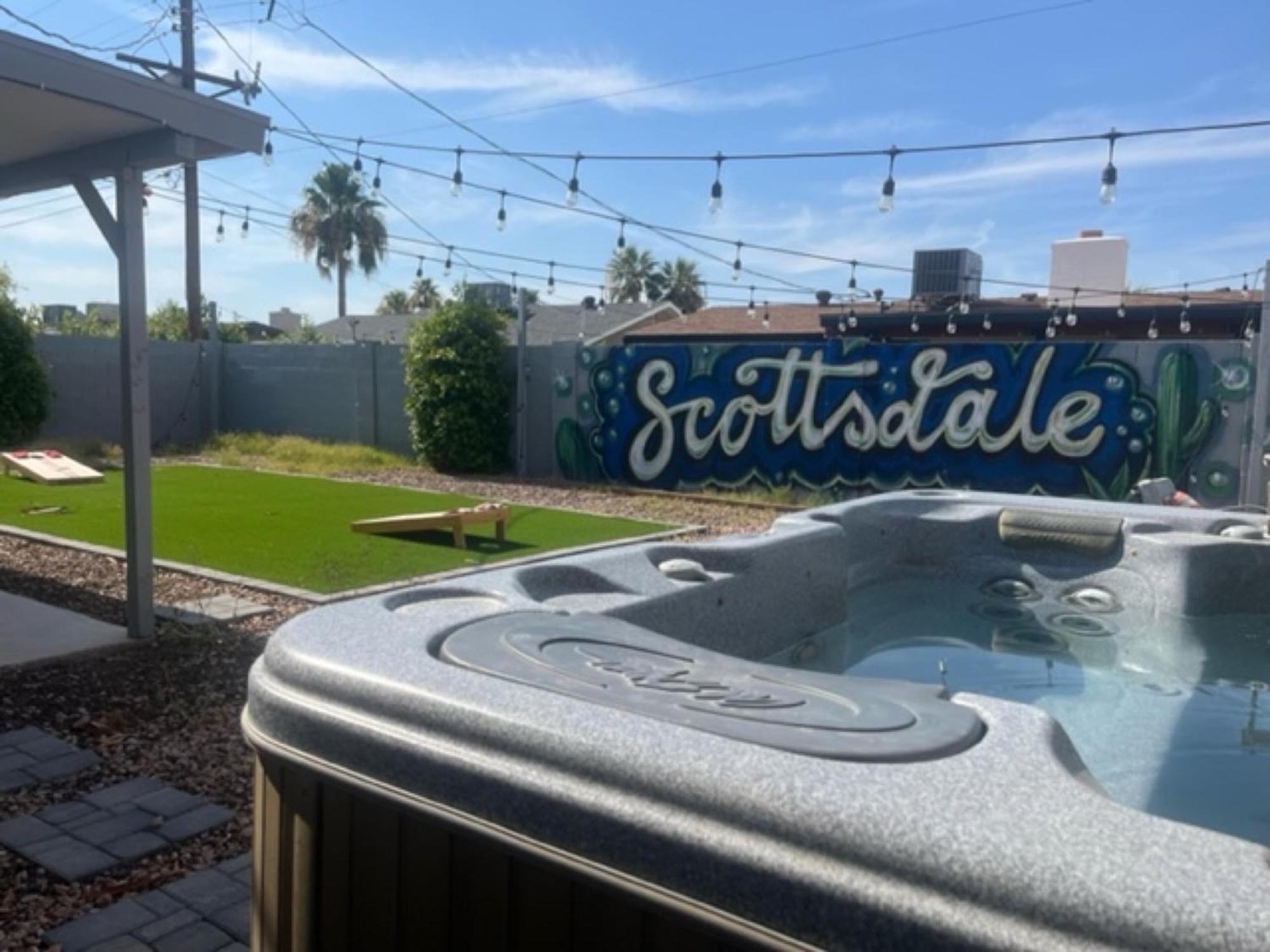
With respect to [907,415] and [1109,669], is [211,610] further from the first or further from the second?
[907,415]

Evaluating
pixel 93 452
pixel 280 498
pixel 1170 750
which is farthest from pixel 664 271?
pixel 1170 750

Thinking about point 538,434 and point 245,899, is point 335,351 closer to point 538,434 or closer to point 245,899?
point 538,434

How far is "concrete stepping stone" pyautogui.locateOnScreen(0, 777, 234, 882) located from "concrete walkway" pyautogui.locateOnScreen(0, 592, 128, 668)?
158 cm

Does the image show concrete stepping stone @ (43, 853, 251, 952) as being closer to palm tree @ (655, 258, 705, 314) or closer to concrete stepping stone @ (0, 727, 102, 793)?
concrete stepping stone @ (0, 727, 102, 793)

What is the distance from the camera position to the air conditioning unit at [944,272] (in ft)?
55.6

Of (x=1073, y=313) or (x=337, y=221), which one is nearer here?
(x=1073, y=313)

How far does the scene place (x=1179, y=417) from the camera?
8672 mm

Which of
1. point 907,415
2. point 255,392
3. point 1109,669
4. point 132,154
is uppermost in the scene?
point 132,154

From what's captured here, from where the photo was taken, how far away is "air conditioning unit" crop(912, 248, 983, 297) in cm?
1695

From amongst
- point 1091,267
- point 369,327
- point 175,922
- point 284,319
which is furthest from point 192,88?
point 284,319

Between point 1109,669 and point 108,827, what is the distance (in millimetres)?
4039

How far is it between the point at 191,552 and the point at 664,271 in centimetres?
3043

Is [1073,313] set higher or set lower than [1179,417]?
higher

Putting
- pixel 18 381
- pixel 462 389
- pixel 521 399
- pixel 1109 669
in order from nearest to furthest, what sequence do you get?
1. pixel 1109 669
2. pixel 462 389
3. pixel 521 399
4. pixel 18 381
